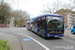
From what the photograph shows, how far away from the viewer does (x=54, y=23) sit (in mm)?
9188

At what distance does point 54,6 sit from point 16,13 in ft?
96.2

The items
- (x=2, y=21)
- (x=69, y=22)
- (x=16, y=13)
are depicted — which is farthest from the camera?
(x=69, y=22)

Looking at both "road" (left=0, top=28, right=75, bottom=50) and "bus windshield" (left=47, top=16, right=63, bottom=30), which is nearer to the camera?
"road" (left=0, top=28, right=75, bottom=50)

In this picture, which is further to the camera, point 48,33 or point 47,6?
point 47,6

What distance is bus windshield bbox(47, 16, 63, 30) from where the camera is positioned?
906cm

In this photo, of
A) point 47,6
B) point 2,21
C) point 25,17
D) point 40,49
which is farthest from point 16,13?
point 40,49

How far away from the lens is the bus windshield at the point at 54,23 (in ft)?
29.7

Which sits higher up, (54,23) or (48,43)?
(54,23)

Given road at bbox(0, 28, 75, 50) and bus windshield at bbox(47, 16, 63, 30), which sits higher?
bus windshield at bbox(47, 16, 63, 30)

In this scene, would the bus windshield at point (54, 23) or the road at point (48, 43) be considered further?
the bus windshield at point (54, 23)

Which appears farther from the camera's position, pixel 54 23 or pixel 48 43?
pixel 54 23

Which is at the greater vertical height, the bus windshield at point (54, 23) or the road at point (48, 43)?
the bus windshield at point (54, 23)

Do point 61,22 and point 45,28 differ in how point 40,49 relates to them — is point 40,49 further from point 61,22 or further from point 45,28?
point 61,22

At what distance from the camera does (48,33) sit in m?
9.01
